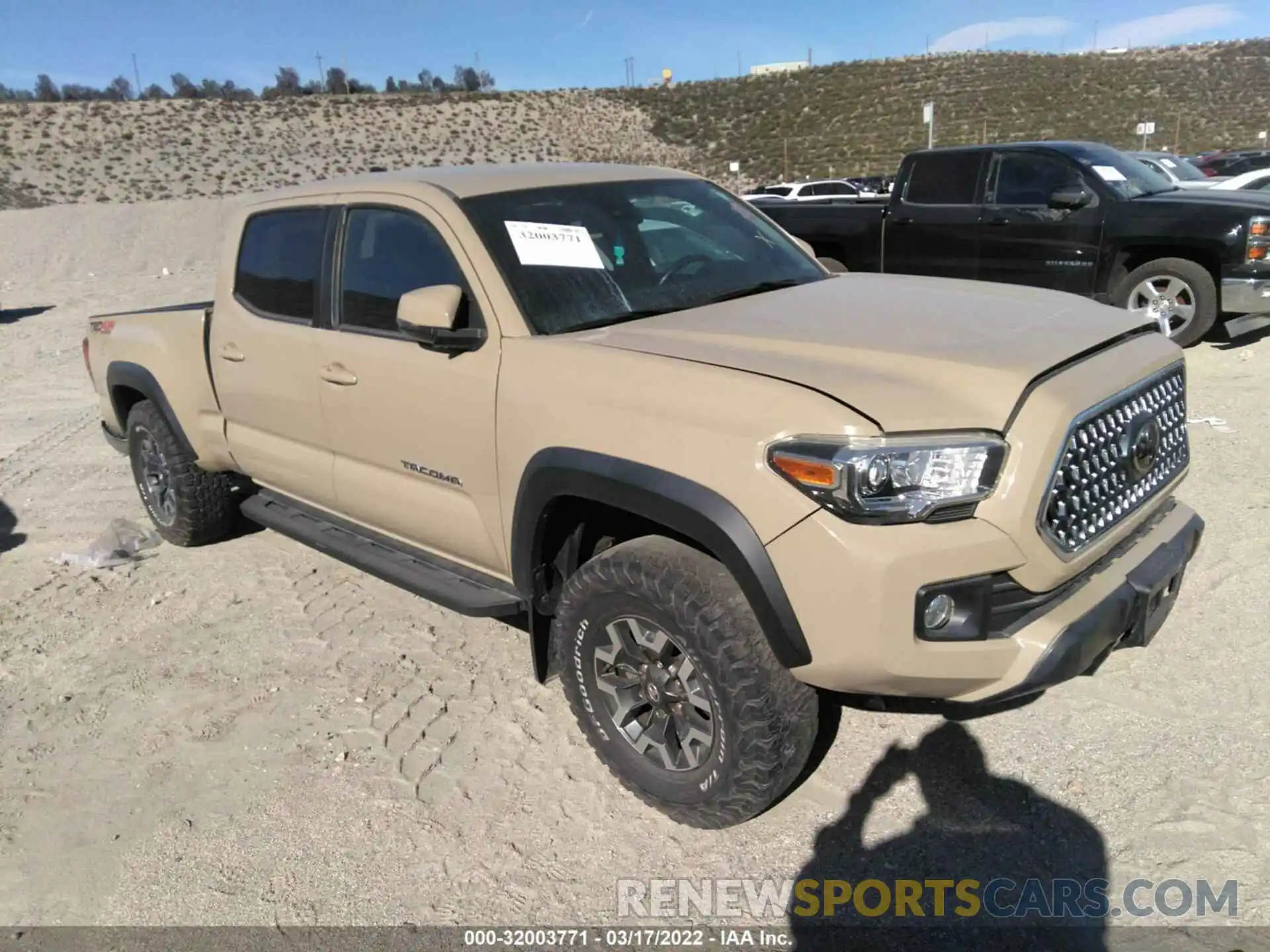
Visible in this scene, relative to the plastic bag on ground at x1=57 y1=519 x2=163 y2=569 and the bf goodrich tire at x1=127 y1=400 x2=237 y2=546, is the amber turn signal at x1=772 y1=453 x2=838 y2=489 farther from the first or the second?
the plastic bag on ground at x1=57 y1=519 x2=163 y2=569

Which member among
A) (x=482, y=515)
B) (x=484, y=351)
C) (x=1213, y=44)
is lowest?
(x=482, y=515)

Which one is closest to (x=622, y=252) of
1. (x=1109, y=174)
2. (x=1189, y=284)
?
(x=1189, y=284)

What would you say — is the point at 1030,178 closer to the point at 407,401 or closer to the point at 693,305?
the point at 693,305

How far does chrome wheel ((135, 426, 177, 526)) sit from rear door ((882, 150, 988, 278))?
6.91 metres

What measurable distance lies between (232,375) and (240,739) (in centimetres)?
180

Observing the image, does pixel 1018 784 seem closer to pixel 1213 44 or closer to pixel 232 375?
pixel 232 375

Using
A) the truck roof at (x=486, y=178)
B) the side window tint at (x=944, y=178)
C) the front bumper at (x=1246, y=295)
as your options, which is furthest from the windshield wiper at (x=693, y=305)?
the side window tint at (x=944, y=178)

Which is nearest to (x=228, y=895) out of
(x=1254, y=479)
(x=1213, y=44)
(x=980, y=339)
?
(x=980, y=339)

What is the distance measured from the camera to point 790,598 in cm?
233

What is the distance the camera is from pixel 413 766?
325 cm

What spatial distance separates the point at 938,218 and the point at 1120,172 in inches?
62.9

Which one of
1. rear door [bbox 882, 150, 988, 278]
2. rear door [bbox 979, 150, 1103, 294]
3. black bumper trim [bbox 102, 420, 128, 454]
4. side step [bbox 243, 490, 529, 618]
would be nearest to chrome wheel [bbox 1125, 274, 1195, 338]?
rear door [bbox 979, 150, 1103, 294]

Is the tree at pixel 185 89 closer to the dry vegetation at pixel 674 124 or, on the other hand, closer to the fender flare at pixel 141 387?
the dry vegetation at pixel 674 124

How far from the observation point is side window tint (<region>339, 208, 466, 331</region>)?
3383mm
